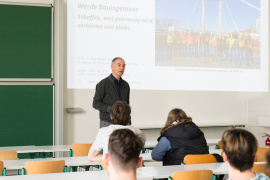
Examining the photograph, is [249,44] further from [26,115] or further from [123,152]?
[123,152]

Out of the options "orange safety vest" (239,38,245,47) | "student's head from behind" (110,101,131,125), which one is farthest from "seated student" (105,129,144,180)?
"orange safety vest" (239,38,245,47)

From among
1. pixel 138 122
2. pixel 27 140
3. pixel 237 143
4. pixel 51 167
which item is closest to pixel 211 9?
pixel 138 122

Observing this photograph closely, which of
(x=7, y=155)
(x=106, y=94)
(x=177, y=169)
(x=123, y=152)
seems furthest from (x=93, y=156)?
(x=106, y=94)

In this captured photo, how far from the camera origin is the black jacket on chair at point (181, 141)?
4215mm

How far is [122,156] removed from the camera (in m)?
1.84

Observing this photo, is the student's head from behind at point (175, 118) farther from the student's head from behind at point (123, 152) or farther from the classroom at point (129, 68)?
the student's head from behind at point (123, 152)

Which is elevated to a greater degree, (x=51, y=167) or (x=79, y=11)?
(x=79, y=11)

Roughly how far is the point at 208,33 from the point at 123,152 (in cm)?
658

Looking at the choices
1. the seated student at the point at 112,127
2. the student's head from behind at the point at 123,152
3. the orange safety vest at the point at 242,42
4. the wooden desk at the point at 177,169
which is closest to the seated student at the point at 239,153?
the student's head from behind at the point at 123,152

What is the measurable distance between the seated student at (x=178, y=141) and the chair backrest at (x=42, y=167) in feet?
3.24

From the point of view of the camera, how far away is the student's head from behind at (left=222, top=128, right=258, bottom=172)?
2197 millimetres

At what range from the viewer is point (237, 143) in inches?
86.9

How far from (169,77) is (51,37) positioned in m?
2.24

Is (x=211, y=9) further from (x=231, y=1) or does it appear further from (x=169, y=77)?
(x=169, y=77)
